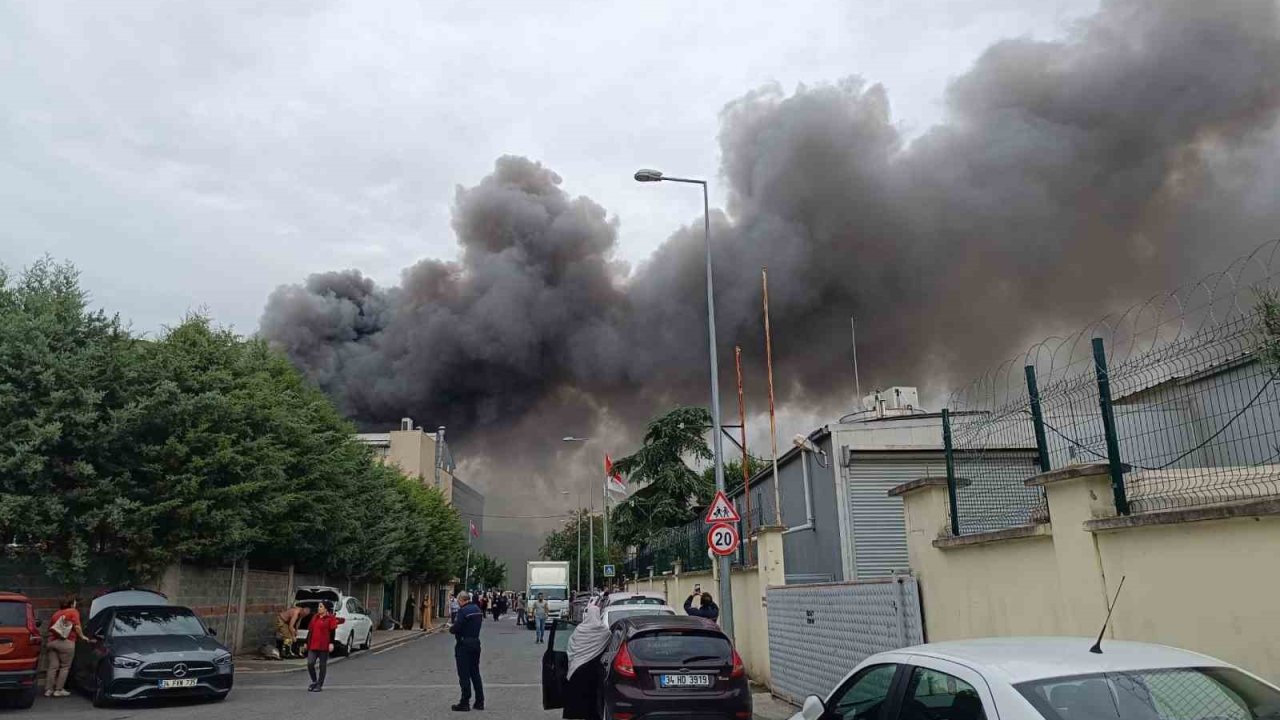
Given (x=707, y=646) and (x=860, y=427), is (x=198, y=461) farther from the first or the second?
(x=860, y=427)

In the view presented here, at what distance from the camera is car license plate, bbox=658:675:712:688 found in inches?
331

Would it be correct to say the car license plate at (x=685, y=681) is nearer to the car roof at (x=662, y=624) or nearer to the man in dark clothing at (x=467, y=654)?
the car roof at (x=662, y=624)

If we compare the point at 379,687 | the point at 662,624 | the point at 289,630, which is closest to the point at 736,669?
the point at 662,624

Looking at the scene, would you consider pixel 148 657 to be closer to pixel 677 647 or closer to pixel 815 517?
pixel 677 647

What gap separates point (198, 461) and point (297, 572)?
45.1ft

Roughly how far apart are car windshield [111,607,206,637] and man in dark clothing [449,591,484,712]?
4.96m

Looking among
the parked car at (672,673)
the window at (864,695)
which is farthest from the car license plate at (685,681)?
the window at (864,695)

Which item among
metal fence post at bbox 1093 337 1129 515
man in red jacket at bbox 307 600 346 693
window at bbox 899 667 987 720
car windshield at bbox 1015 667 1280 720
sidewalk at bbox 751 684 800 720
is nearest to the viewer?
car windshield at bbox 1015 667 1280 720

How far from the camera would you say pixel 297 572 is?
28875 mm

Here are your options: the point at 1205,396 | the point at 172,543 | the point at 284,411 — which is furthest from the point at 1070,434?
the point at 284,411

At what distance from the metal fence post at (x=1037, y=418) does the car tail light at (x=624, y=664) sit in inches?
167

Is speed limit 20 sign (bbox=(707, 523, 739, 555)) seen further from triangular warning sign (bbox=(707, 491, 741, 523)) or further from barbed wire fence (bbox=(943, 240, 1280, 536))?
barbed wire fence (bbox=(943, 240, 1280, 536))

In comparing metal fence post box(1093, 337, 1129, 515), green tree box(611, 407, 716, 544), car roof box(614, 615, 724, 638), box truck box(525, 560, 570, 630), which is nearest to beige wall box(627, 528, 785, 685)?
car roof box(614, 615, 724, 638)

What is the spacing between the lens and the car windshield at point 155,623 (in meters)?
13.1
